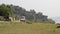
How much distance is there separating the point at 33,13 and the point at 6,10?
63740 millimetres

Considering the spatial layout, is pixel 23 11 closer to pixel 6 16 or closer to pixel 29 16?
pixel 29 16

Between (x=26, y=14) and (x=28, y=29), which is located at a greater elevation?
(x=28, y=29)

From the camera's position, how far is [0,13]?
214 ft

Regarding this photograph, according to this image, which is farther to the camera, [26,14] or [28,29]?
[26,14]

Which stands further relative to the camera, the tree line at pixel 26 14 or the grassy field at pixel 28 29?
the tree line at pixel 26 14

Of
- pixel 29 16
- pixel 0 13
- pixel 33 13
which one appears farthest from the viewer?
pixel 33 13

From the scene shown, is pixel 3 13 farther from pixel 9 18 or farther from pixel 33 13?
pixel 33 13

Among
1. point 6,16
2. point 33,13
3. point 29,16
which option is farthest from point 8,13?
point 33,13

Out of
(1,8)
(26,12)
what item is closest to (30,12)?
(26,12)

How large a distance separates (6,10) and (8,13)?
4.89ft

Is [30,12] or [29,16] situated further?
[30,12]

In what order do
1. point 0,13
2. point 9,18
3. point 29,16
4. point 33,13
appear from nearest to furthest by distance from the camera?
point 9,18 → point 0,13 → point 29,16 → point 33,13

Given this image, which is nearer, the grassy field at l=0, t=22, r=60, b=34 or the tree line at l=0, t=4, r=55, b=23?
the grassy field at l=0, t=22, r=60, b=34

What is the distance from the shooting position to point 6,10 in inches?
2532
